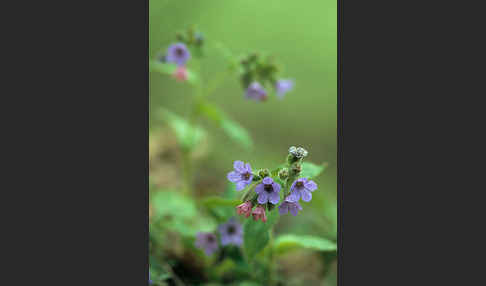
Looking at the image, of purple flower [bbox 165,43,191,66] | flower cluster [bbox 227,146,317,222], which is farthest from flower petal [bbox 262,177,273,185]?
purple flower [bbox 165,43,191,66]

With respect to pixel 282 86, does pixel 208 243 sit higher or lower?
lower

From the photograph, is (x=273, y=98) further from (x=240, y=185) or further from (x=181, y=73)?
(x=240, y=185)

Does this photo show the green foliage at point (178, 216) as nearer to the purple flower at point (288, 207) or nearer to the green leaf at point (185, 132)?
the green leaf at point (185, 132)

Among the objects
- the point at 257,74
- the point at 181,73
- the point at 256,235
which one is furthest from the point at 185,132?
the point at 256,235

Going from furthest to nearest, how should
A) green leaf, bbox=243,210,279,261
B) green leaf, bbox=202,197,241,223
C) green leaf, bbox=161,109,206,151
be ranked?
green leaf, bbox=161,109,206,151 < green leaf, bbox=202,197,241,223 < green leaf, bbox=243,210,279,261

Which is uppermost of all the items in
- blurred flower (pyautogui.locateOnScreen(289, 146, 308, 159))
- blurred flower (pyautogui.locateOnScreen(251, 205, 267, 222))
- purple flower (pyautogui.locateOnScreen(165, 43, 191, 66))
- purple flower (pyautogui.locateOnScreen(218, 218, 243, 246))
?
purple flower (pyautogui.locateOnScreen(165, 43, 191, 66))

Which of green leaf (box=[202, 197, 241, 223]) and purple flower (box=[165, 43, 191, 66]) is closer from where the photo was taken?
green leaf (box=[202, 197, 241, 223])

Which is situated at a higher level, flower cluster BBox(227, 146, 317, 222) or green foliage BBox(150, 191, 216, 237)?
flower cluster BBox(227, 146, 317, 222)

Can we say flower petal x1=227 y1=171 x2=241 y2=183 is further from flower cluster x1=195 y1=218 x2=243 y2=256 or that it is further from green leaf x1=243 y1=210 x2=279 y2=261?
flower cluster x1=195 y1=218 x2=243 y2=256
